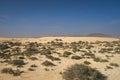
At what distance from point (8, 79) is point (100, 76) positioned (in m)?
6.01

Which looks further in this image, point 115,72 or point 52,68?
point 52,68

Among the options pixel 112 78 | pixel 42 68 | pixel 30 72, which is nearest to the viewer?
pixel 112 78

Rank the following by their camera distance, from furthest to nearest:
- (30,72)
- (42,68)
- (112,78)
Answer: (42,68)
(30,72)
(112,78)

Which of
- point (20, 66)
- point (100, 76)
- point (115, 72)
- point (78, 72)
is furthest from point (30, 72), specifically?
point (115, 72)

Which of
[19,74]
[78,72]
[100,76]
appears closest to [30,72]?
[19,74]

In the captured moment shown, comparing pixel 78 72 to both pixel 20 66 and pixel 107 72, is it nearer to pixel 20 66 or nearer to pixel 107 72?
pixel 107 72

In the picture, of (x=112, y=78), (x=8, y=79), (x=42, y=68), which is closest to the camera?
(x=8, y=79)

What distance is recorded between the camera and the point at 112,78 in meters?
13.0

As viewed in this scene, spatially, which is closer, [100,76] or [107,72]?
[100,76]

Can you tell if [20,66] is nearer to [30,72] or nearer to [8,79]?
[30,72]

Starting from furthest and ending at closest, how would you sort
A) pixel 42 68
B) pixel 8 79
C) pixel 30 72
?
pixel 42 68 < pixel 30 72 < pixel 8 79

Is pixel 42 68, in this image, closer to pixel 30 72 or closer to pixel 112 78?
pixel 30 72

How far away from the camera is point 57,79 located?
1244 cm

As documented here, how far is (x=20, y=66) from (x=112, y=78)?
292 inches
